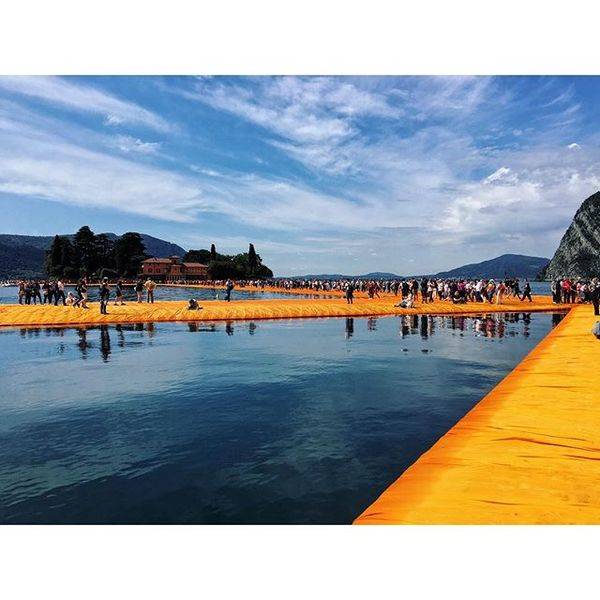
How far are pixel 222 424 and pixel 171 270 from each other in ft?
452

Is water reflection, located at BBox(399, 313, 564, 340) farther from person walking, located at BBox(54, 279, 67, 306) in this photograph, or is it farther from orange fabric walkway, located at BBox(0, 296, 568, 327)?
person walking, located at BBox(54, 279, 67, 306)

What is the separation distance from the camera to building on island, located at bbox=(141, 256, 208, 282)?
137375 millimetres

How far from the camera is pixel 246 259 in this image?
14638cm

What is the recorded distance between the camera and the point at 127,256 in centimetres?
13262

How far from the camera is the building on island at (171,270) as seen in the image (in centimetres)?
13738

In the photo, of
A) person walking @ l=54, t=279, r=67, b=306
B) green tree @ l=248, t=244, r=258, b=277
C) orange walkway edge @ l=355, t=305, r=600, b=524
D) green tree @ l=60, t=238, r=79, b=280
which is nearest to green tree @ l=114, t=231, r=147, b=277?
green tree @ l=60, t=238, r=79, b=280

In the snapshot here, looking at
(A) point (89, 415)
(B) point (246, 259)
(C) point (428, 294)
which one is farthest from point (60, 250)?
(A) point (89, 415)

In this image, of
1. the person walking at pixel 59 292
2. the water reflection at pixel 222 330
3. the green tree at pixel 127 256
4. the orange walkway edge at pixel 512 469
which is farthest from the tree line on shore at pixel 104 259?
the orange walkway edge at pixel 512 469

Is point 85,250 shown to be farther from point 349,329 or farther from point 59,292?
point 349,329

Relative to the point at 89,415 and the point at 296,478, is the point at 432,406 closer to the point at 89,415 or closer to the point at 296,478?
the point at 296,478

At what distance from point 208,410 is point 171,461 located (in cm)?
277

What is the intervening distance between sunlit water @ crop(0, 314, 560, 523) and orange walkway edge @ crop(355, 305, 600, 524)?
0.86 m

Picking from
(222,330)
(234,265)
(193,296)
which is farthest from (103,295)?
(234,265)

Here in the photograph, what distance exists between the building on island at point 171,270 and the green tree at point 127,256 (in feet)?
8.71
